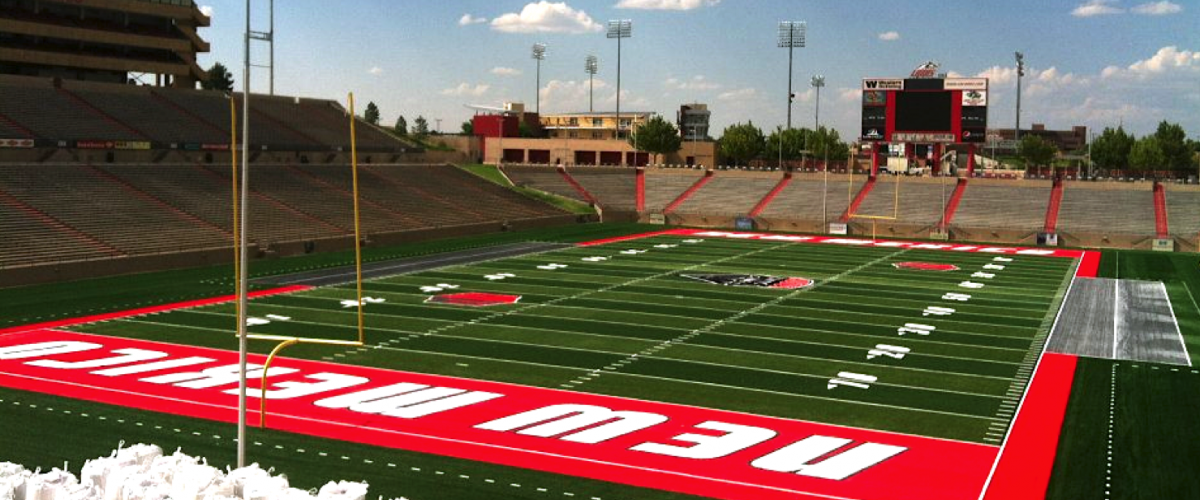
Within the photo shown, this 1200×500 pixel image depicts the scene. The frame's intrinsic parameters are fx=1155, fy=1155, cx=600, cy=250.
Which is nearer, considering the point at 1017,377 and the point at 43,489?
the point at 43,489

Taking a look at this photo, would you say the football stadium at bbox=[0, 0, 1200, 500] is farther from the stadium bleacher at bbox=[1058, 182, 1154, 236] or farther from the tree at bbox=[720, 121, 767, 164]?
the tree at bbox=[720, 121, 767, 164]

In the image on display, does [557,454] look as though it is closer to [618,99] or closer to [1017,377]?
[1017,377]

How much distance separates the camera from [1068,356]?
23.6m

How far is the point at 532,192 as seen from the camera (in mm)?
68062

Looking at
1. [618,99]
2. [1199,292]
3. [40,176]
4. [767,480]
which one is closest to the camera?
[767,480]

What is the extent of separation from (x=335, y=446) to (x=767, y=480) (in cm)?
582

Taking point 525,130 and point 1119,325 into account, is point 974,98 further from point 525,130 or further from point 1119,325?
point 525,130

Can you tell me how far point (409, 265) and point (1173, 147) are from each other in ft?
212

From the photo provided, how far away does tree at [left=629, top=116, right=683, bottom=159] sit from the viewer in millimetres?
91062

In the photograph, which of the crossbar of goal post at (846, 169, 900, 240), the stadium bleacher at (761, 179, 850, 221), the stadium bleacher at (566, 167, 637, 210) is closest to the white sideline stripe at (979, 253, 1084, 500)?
the crossbar of goal post at (846, 169, 900, 240)

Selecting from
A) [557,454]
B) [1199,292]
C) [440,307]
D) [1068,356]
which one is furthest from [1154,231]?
[557,454]

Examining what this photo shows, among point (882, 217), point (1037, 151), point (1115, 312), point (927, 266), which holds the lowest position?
point (1115, 312)

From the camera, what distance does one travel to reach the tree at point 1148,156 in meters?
79.9

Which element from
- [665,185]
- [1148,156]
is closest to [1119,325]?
[665,185]
